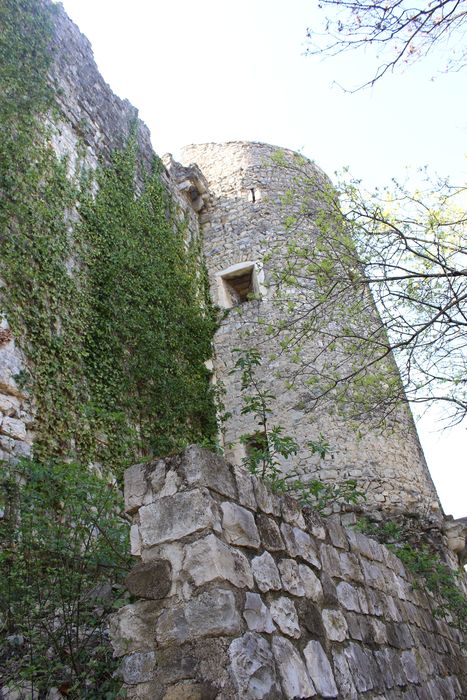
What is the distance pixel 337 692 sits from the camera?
2.74 meters

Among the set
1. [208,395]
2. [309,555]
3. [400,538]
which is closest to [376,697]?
[309,555]

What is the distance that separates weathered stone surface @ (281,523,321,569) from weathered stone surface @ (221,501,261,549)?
1.02 ft

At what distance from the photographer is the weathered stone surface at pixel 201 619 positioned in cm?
220

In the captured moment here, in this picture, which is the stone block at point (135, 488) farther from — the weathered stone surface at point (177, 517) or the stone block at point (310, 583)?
the stone block at point (310, 583)

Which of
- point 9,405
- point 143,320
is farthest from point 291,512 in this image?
point 143,320

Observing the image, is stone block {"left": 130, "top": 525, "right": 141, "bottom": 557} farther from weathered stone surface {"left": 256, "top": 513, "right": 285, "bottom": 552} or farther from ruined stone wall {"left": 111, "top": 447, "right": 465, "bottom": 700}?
weathered stone surface {"left": 256, "top": 513, "right": 285, "bottom": 552}

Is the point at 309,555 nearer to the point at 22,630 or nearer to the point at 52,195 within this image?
the point at 22,630

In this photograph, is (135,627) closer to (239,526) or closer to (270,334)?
(239,526)

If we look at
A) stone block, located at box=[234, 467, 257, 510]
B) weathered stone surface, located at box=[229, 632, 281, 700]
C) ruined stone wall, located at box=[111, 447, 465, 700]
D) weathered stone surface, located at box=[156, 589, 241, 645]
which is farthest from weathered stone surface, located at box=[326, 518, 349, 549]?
weathered stone surface, located at box=[156, 589, 241, 645]

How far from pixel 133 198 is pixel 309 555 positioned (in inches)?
272

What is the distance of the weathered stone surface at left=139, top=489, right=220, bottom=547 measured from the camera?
2410 millimetres

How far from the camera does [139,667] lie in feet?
7.33

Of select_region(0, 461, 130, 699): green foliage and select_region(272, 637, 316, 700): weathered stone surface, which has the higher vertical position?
select_region(0, 461, 130, 699): green foliage

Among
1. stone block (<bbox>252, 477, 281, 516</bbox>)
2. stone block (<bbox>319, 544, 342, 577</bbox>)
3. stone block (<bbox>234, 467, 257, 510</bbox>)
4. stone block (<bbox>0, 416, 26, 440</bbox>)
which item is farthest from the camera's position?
stone block (<bbox>0, 416, 26, 440</bbox>)
